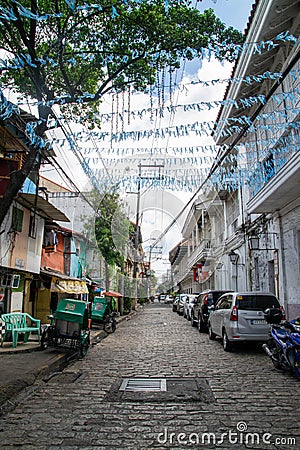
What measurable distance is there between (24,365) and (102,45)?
6.83 meters

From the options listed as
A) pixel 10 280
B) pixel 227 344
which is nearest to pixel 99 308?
pixel 10 280

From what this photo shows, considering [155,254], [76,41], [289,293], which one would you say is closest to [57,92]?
[76,41]

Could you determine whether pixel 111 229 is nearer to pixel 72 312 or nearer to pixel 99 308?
pixel 99 308

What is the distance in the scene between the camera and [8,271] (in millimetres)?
12555

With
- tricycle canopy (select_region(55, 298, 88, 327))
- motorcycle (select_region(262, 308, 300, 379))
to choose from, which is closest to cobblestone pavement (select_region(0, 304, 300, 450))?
motorcycle (select_region(262, 308, 300, 379))

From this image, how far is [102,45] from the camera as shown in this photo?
7.89m

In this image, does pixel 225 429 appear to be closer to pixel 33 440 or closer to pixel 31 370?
pixel 33 440

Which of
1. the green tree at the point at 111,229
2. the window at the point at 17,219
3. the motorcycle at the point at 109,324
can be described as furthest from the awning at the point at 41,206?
the green tree at the point at 111,229

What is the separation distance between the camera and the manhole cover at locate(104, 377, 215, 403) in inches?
Result: 231

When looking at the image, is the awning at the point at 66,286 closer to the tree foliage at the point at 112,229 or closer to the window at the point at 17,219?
the tree foliage at the point at 112,229

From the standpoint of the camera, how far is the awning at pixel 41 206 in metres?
12.3

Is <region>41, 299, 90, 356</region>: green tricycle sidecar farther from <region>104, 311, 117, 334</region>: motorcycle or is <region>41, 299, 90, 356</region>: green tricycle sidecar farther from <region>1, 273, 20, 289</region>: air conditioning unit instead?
<region>104, 311, 117, 334</region>: motorcycle

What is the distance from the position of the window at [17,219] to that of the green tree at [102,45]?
15.6ft

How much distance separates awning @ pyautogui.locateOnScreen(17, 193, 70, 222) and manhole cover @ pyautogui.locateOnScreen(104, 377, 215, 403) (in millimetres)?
6295
